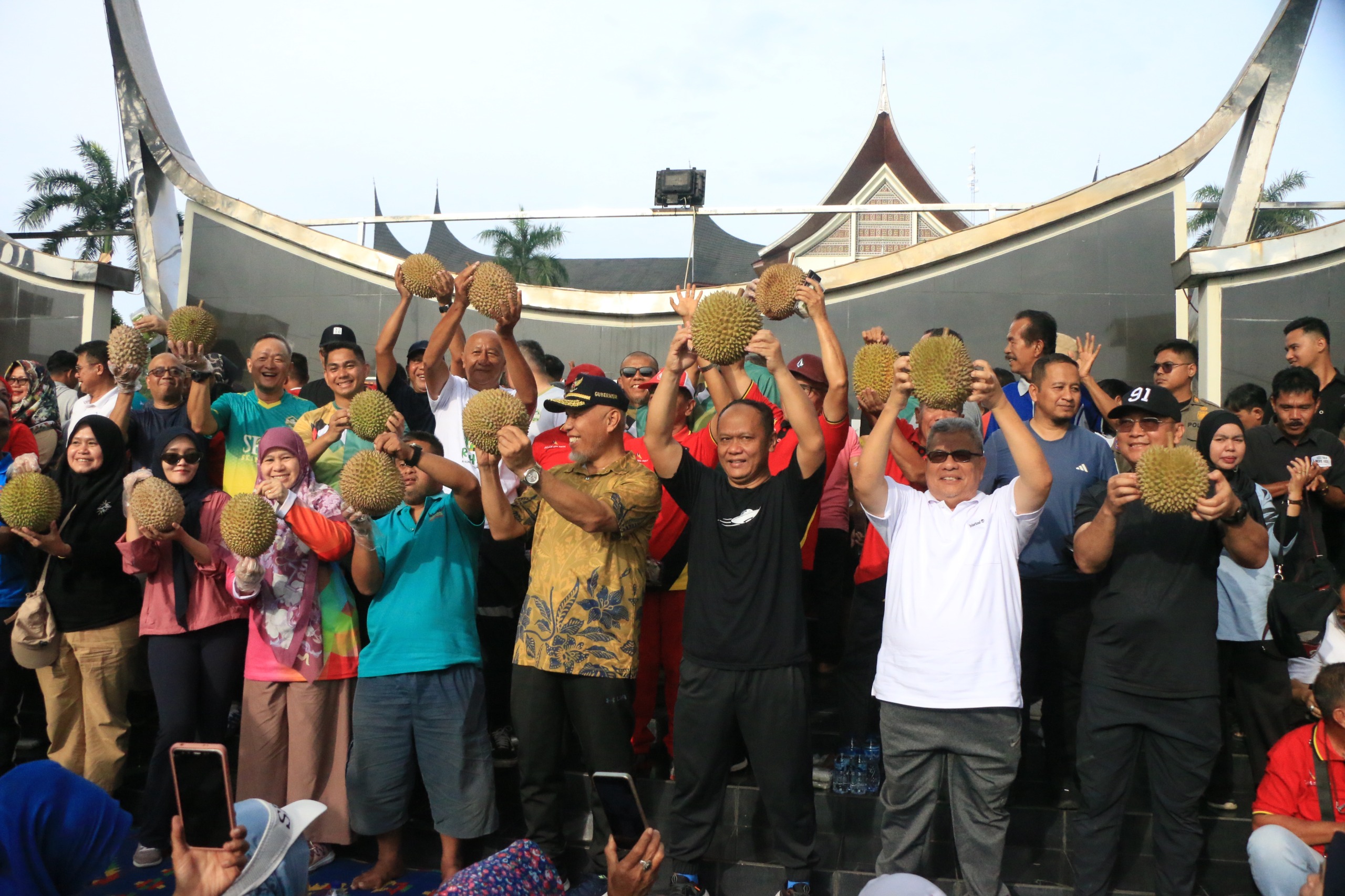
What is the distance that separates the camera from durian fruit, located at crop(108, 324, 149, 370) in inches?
228

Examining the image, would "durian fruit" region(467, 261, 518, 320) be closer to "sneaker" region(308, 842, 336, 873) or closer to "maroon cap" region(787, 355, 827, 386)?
"maroon cap" region(787, 355, 827, 386)

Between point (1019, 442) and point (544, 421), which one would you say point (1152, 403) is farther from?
point (544, 421)

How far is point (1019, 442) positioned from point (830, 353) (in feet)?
2.67

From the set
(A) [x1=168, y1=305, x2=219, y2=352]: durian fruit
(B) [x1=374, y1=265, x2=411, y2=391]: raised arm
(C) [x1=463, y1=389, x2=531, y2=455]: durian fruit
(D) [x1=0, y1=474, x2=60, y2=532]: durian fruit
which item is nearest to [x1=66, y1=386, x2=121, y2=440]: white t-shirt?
(A) [x1=168, y1=305, x2=219, y2=352]: durian fruit

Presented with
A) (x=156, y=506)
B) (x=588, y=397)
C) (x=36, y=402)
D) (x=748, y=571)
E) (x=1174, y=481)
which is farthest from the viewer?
(x=36, y=402)

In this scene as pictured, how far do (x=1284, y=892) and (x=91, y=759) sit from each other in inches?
209

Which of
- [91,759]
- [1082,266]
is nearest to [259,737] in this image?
[91,759]

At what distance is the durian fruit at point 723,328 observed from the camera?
4.01 meters

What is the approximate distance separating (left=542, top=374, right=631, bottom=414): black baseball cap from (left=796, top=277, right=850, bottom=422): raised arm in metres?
0.93

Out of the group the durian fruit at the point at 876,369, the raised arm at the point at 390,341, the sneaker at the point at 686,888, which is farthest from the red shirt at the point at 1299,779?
the raised arm at the point at 390,341

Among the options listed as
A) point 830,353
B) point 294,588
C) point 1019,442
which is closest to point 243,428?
point 294,588

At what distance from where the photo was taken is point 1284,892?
12.2 ft

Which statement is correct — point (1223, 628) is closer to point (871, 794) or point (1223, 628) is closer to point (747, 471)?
point (871, 794)

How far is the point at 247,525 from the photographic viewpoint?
430 centimetres
